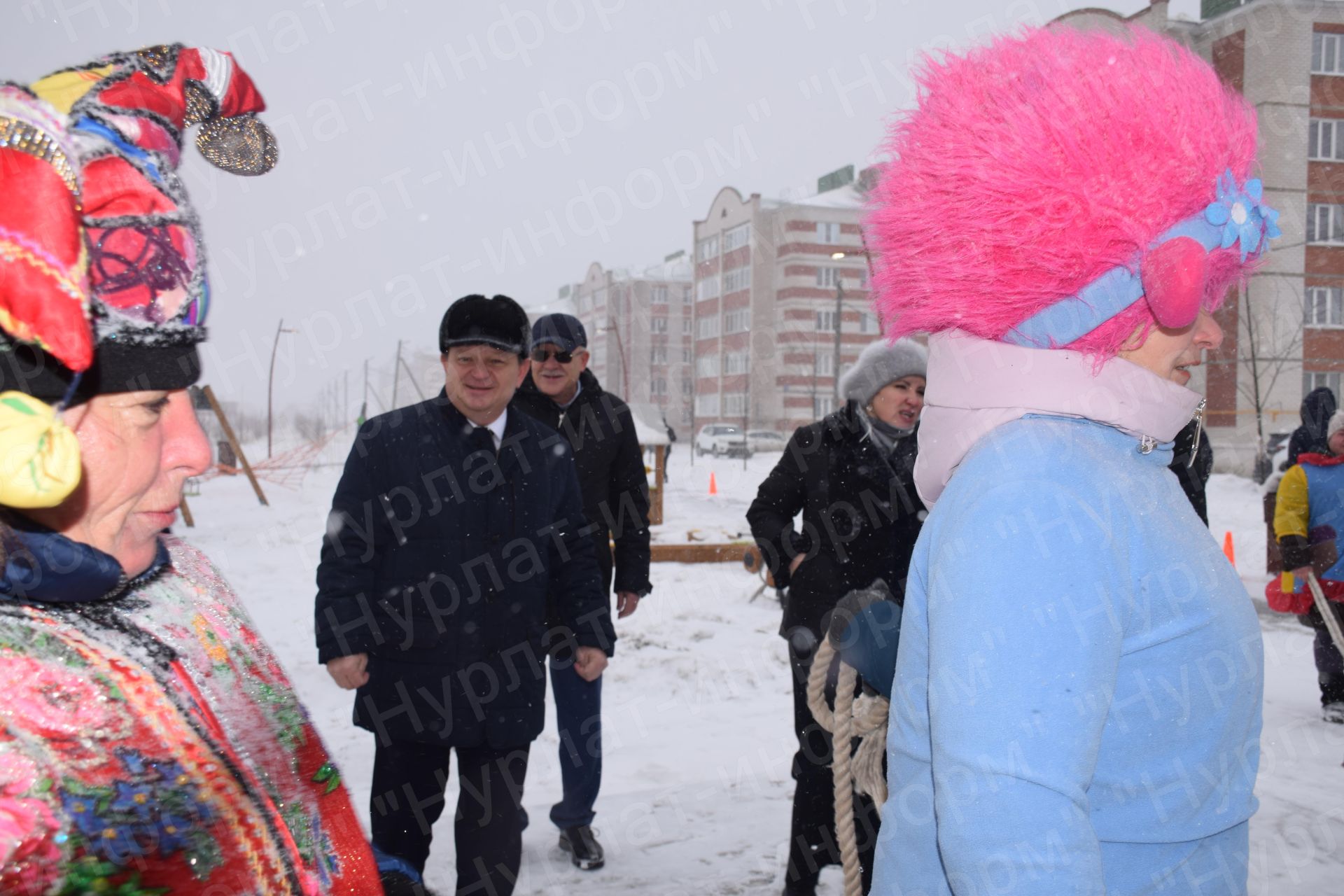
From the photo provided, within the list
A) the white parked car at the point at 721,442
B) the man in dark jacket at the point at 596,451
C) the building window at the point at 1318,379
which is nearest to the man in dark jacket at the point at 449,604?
the man in dark jacket at the point at 596,451

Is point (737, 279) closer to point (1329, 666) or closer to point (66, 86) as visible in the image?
point (1329, 666)

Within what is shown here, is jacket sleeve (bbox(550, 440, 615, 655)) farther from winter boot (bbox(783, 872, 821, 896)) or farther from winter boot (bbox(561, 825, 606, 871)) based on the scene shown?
winter boot (bbox(783, 872, 821, 896))

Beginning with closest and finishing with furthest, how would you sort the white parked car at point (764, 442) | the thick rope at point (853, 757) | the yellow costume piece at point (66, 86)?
the yellow costume piece at point (66, 86) < the thick rope at point (853, 757) < the white parked car at point (764, 442)

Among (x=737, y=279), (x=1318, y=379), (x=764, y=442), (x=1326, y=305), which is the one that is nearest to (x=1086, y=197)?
(x=1318, y=379)

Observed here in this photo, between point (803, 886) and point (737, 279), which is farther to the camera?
point (737, 279)

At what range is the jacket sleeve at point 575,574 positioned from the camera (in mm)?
3105

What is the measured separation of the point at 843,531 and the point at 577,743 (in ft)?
4.61

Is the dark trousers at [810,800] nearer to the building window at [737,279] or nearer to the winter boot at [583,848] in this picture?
the winter boot at [583,848]

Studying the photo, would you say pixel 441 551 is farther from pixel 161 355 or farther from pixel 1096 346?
pixel 1096 346

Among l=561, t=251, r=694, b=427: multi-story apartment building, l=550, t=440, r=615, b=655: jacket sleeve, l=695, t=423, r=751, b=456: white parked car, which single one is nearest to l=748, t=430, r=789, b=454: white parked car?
l=695, t=423, r=751, b=456: white parked car

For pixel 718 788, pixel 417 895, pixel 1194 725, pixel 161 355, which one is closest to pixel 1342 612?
pixel 718 788

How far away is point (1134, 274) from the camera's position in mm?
1188

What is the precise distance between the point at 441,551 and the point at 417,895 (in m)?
1.57

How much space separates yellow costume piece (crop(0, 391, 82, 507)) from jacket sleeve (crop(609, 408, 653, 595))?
3093 mm
